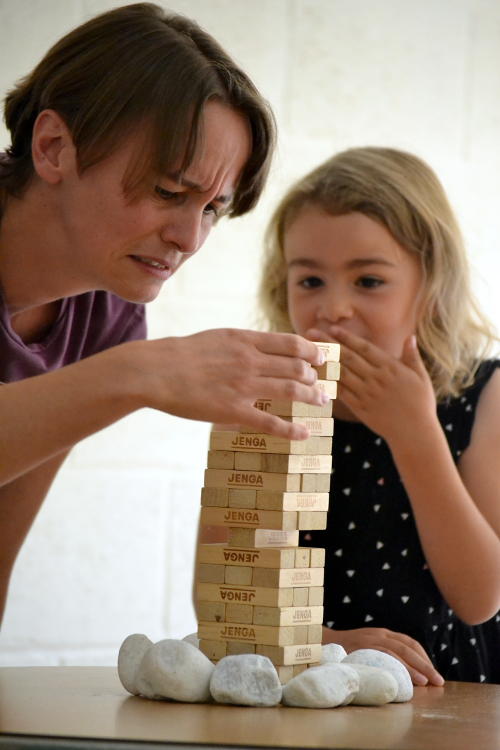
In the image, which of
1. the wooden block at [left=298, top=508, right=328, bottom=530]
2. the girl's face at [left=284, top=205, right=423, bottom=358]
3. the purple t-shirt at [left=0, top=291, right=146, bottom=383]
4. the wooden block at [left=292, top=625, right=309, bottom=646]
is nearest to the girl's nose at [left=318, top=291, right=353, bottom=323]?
the girl's face at [left=284, top=205, right=423, bottom=358]

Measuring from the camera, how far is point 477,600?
1771mm

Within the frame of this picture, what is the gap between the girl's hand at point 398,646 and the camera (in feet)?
4.74

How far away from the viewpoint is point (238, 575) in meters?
1.29

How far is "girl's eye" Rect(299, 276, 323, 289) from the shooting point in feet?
6.61

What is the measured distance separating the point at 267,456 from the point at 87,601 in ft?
4.81

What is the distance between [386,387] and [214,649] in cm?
67

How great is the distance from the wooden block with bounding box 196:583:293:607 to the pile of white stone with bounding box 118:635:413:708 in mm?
68

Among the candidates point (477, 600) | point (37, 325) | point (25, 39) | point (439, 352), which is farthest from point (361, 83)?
point (477, 600)

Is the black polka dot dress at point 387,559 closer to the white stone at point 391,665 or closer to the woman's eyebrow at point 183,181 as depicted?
the white stone at point 391,665

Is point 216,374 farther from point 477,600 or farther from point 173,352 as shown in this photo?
point 477,600

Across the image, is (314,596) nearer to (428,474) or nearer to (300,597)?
(300,597)

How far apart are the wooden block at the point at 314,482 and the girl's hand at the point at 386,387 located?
48cm

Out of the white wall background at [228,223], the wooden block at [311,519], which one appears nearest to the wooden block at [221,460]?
the wooden block at [311,519]

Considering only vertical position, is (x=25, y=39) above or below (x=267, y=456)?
above
